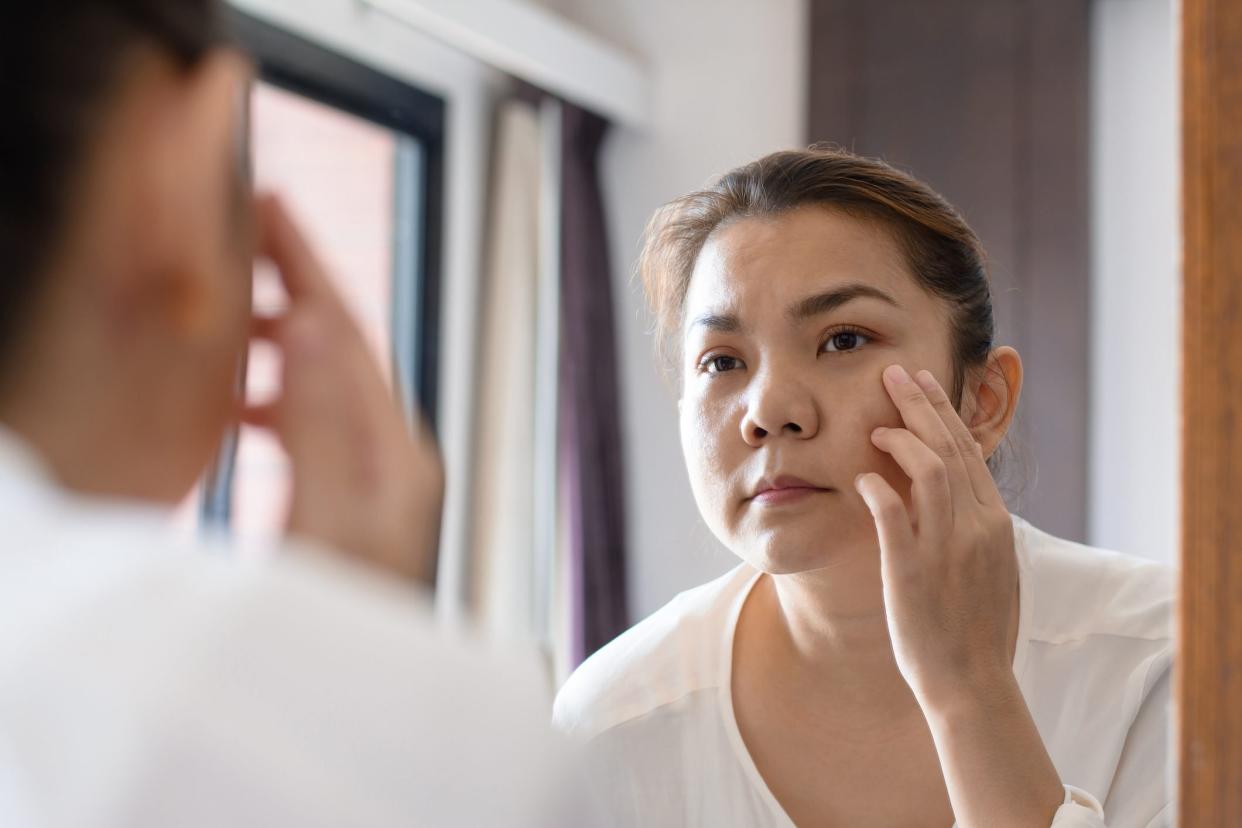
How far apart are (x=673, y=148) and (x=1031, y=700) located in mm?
2183

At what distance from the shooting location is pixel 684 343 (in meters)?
1.31

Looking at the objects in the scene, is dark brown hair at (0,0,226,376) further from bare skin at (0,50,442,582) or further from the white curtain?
the white curtain

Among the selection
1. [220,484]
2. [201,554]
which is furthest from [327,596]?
[220,484]

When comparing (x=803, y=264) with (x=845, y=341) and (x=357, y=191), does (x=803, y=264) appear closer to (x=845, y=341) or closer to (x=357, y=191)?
(x=845, y=341)

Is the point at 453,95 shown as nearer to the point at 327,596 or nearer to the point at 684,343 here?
the point at 684,343

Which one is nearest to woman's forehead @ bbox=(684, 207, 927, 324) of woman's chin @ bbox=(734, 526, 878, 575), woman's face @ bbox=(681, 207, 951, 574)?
woman's face @ bbox=(681, 207, 951, 574)

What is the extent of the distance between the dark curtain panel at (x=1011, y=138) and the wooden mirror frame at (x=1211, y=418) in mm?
2051

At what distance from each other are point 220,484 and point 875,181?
59.9 inches

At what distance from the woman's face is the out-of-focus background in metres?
1.33

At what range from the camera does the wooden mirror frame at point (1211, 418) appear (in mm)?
417

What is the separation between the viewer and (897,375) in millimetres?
1137

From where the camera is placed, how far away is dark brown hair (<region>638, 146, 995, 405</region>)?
4.08 ft

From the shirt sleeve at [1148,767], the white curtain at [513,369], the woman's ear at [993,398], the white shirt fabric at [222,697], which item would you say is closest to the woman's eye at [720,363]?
the woman's ear at [993,398]

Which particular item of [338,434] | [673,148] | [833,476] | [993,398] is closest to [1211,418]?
[338,434]
